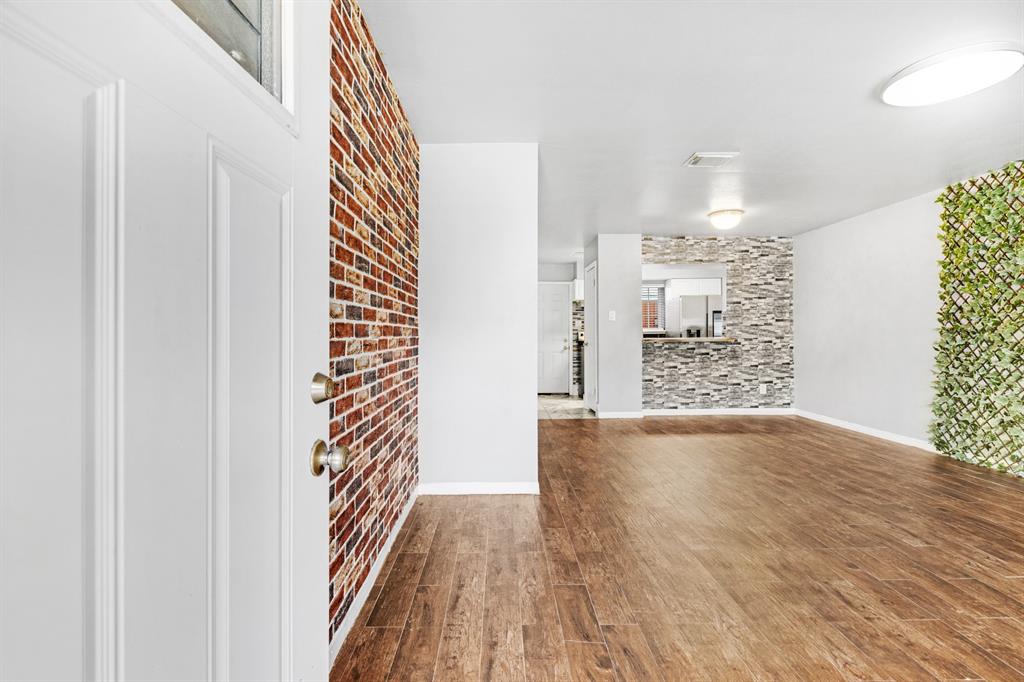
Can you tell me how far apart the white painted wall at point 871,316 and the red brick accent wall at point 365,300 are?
471 cm

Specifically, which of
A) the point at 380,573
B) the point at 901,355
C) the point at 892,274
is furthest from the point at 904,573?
the point at 892,274

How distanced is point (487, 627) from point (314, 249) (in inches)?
60.6

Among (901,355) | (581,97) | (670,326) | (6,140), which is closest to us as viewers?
(6,140)

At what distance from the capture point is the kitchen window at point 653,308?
708 centimetres

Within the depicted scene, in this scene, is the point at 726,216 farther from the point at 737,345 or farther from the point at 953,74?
the point at 953,74

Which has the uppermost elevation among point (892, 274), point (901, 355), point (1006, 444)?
point (892, 274)

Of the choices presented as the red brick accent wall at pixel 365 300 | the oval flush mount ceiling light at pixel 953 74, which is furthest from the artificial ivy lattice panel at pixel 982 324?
the red brick accent wall at pixel 365 300

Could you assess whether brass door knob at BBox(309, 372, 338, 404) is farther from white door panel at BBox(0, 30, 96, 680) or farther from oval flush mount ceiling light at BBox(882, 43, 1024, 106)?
oval flush mount ceiling light at BBox(882, 43, 1024, 106)

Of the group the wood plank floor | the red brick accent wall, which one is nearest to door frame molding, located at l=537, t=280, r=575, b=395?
the wood plank floor

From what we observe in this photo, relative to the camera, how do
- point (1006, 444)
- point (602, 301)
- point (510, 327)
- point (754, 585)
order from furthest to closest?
point (602, 301), point (1006, 444), point (510, 327), point (754, 585)

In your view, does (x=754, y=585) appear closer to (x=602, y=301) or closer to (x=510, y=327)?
(x=510, y=327)

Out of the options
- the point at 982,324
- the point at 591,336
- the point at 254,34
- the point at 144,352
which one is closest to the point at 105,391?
the point at 144,352

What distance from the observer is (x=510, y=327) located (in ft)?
10.8

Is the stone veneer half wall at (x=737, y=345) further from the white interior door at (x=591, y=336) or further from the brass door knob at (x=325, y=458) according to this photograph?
the brass door knob at (x=325, y=458)
